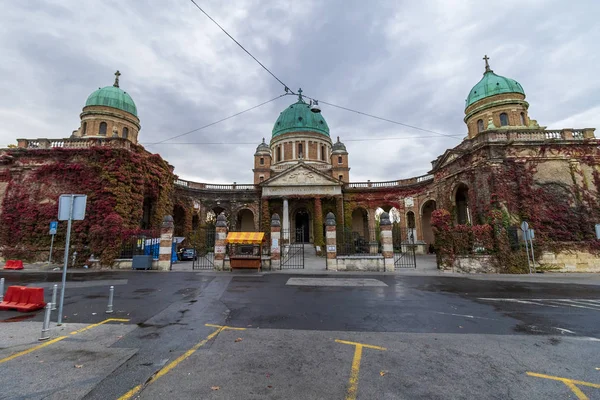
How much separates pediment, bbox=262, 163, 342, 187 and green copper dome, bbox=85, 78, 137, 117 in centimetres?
1615

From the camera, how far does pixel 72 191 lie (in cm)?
2002

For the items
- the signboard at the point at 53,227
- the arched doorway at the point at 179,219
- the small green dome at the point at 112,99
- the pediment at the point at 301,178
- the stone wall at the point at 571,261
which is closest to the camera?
the stone wall at the point at 571,261

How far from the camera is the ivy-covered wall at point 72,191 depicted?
61.4 ft

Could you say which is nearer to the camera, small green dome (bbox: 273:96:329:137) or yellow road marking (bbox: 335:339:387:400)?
yellow road marking (bbox: 335:339:387:400)

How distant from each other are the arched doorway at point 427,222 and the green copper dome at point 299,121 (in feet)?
58.1

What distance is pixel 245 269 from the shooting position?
55.0ft

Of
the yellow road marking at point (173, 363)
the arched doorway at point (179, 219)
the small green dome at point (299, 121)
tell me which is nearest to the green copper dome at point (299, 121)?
the small green dome at point (299, 121)

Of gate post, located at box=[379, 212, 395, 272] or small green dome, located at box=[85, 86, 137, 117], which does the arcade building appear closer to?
small green dome, located at box=[85, 86, 137, 117]

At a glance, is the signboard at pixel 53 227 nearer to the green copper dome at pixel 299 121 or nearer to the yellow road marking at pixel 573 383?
the yellow road marking at pixel 573 383

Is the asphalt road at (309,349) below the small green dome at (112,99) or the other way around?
below

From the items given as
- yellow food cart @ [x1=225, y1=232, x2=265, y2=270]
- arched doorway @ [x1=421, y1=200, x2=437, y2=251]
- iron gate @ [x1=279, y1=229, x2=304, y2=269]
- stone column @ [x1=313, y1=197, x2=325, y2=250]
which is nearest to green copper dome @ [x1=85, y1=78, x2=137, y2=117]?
yellow food cart @ [x1=225, y1=232, x2=265, y2=270]

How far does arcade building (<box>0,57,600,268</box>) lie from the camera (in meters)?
18.8

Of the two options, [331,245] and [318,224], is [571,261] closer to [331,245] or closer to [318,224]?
[331,245]

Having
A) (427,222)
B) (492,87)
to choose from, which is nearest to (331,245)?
(427,222)
